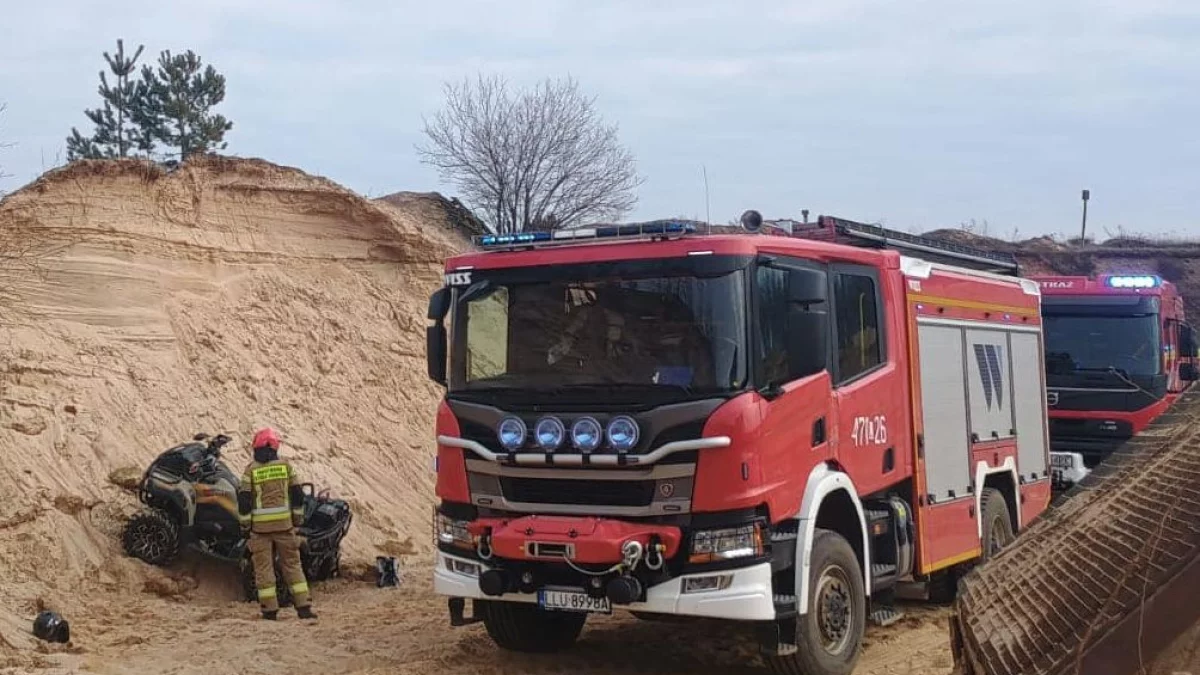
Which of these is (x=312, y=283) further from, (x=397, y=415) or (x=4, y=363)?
(x=4, y=363)

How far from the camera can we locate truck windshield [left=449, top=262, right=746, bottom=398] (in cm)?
792

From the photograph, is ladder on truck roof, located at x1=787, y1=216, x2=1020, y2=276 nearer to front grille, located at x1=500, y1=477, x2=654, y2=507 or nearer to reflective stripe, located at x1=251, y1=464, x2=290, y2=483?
front grille, located at x1=500, y1=477, x2=654, y2=507

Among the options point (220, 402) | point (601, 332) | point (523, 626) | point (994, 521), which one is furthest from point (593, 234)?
point (220, 402)

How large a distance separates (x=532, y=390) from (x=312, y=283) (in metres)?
10.3

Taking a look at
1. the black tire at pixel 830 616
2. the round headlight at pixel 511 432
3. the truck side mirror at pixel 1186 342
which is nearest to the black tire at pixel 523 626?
the round headlight at pixel 511 432

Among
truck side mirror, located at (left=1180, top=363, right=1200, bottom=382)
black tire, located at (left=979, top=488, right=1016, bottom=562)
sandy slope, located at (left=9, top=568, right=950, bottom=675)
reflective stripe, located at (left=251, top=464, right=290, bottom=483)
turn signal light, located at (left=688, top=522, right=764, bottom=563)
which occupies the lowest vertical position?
sandy slope, located at (left=9, top=568, right=950, bottom=675)

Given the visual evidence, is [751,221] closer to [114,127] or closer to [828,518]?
[828,518]

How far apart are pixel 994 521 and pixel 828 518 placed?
3089 mm

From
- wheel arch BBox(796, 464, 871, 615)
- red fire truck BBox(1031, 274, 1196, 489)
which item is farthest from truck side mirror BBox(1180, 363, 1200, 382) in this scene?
wheel arch BBox(796, 464, 871, 615)

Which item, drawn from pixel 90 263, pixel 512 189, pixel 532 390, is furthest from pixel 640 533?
pixel 512 189

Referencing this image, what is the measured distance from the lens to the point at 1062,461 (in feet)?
49.7

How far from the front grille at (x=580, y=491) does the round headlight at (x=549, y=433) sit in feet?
0.81

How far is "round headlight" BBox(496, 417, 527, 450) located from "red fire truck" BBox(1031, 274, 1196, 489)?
9281 mm

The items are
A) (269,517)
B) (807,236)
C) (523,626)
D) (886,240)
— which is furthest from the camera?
(269,517)
